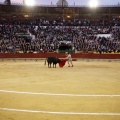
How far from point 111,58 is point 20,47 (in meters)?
11.6

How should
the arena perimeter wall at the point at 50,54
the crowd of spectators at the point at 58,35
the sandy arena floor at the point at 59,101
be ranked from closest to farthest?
1. the sandy arena floor at the point at 59,101
2. the arena perimeter wall at the point at 50,54
3. the crowd of spectators at the point at 58,35

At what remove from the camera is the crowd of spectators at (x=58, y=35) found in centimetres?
3581

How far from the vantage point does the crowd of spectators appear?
117ft

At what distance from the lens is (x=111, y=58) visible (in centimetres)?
3198

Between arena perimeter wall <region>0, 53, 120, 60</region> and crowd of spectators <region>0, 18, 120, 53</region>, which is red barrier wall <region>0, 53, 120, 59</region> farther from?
crowd of spectators <region>0, 18, 120, 53</region>

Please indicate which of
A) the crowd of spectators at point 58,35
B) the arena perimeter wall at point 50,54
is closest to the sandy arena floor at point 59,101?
the arena perimeter wall at point 50,54

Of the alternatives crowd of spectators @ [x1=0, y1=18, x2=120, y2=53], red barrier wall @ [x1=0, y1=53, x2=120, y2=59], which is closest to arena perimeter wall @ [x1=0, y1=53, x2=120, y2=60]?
red barrier wall @ [x1=0, y1=53, x2=120, y2=59]

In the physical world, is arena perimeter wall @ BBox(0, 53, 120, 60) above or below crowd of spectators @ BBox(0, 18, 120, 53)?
below

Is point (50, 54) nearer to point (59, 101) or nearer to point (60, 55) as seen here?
point (60, 55)

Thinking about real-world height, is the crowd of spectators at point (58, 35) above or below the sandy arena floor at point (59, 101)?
above

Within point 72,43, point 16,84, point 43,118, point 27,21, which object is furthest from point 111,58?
point 43,118

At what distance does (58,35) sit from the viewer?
40469 millimetres

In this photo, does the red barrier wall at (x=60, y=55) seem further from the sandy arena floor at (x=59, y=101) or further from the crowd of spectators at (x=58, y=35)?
the sandy arena floor at (x=59, y=101)

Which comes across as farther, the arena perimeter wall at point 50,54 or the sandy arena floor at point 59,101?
the arena perimeter wall at point 50,54
